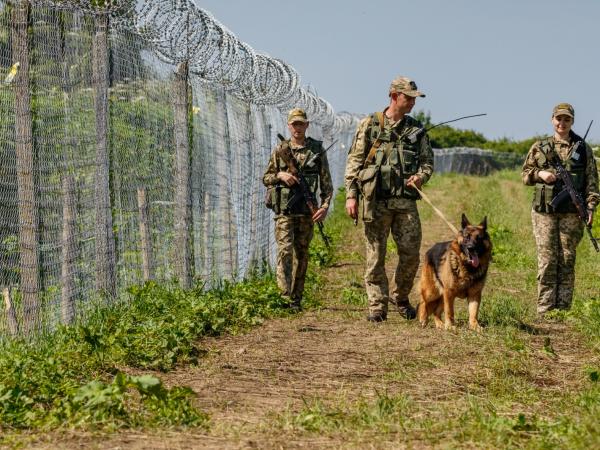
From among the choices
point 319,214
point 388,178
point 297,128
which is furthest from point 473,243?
point 297,128

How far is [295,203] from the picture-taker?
959cm

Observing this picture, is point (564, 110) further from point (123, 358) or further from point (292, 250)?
point (123, 358)

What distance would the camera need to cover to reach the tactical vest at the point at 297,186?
956 centimetres

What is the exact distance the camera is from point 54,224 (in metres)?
6.57

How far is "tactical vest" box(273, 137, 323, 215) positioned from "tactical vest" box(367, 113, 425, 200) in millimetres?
1087

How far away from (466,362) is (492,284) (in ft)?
18.4

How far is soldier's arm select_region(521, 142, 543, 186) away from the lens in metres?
9.26

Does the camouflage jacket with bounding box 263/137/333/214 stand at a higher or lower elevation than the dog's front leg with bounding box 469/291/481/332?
higher

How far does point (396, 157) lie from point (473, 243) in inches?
39.5

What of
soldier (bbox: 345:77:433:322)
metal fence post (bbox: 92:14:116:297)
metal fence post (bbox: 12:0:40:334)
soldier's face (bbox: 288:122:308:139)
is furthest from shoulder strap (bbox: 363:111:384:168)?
metal fence post (bbox: 12:0:40:334)

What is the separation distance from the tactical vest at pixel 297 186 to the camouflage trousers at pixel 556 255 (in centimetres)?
206

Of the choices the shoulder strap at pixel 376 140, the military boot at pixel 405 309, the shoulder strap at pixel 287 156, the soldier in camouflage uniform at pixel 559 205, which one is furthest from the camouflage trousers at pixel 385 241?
the soldier in camouflage uniform at pixel 559 205

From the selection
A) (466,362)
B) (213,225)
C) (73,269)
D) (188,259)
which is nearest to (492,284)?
(213,225)

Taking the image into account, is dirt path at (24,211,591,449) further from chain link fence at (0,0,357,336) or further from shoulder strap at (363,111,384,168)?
shoulder strap at (363,111,384,168)
